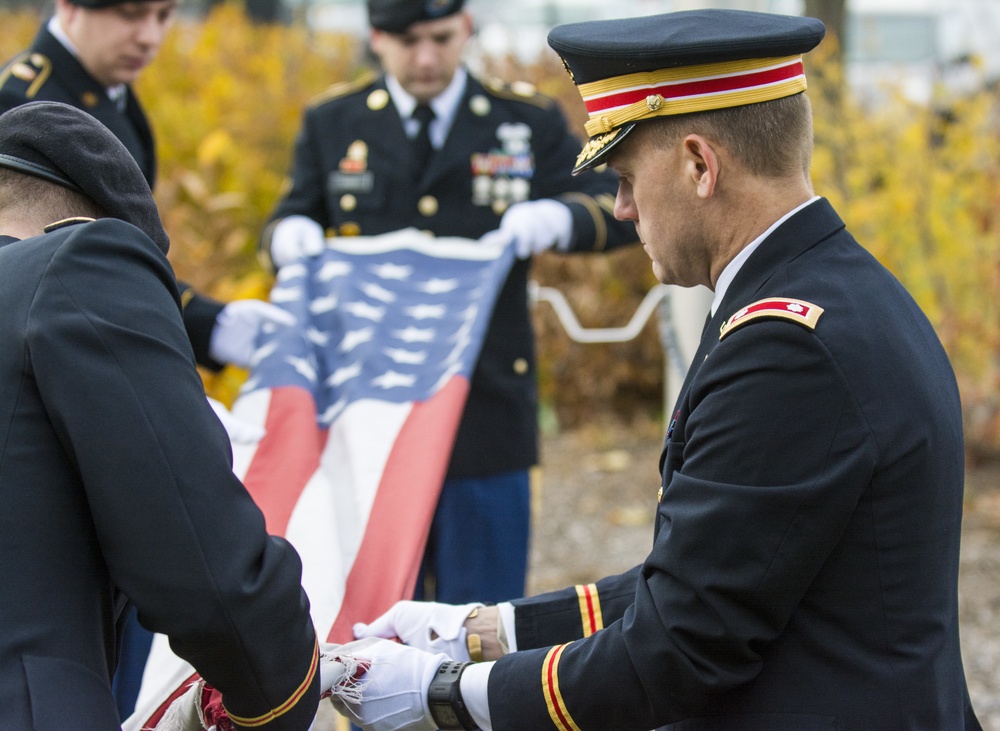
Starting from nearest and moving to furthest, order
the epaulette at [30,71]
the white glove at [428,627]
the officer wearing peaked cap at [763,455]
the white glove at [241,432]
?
the officer wearing peaked cap at [763,455]
the white glove at [428,627]
the white glove at [241,432]
the epaulette at [30,71]

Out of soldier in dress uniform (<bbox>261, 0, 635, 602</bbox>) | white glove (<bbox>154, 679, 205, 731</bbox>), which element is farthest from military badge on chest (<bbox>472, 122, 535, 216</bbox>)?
white glove (<bbox>154, 679, 205, 731</bbox>)

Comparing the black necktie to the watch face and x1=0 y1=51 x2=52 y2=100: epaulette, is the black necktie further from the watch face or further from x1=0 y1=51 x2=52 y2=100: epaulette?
the watch face

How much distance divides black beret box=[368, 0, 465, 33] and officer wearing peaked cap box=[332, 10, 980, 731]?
153 centimetres

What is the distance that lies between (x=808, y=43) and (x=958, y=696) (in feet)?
3.47

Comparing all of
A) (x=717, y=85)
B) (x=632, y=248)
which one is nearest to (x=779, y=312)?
(x=717, y=85)

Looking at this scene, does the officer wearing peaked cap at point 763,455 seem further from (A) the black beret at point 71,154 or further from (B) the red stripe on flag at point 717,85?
(A) the black beret at point 71,154

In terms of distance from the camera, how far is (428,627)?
7.16 ft

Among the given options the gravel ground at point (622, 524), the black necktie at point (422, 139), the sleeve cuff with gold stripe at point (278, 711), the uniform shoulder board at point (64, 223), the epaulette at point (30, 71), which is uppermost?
the epaulette at point (30, 71)

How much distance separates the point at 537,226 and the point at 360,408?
77 centimetres

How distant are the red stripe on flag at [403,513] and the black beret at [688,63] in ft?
3.44

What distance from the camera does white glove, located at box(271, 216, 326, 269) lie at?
3.37 m

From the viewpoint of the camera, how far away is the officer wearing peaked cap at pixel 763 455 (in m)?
1.62

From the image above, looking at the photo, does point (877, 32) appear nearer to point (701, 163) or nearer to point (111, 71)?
point (111, 71)

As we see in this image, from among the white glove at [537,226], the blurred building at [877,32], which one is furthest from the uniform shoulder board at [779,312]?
the blurred building at [877,32]
